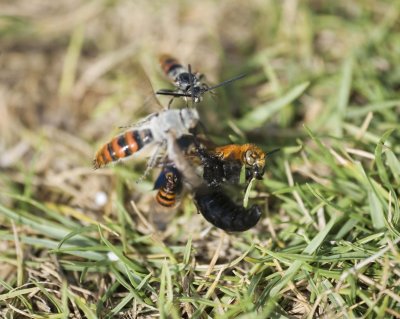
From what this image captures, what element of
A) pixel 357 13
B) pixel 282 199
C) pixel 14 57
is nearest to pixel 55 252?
pixel 282 199

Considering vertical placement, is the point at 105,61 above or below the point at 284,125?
above

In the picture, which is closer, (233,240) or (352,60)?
(233,240)

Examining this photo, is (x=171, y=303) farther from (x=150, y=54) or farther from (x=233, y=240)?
(x=150, y=54)

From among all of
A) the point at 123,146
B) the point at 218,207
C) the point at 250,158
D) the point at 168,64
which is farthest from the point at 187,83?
the point at 218,207

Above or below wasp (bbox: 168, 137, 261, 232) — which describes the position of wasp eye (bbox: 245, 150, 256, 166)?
above

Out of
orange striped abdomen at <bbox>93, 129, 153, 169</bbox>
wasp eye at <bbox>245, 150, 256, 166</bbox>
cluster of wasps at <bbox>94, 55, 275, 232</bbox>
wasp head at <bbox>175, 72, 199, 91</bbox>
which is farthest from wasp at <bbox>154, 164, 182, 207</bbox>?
wasp head at <bbox>175, 72, 199, 91</bbox>

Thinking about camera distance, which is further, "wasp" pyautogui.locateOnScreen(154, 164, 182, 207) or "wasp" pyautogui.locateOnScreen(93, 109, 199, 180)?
"wasp" pyautogui.locateOnScreen(93, 109, 199, 180)

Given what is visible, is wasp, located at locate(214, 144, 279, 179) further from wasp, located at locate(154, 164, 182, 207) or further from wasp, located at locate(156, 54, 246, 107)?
wasp, located at locate(156, 54, 246, 107)
